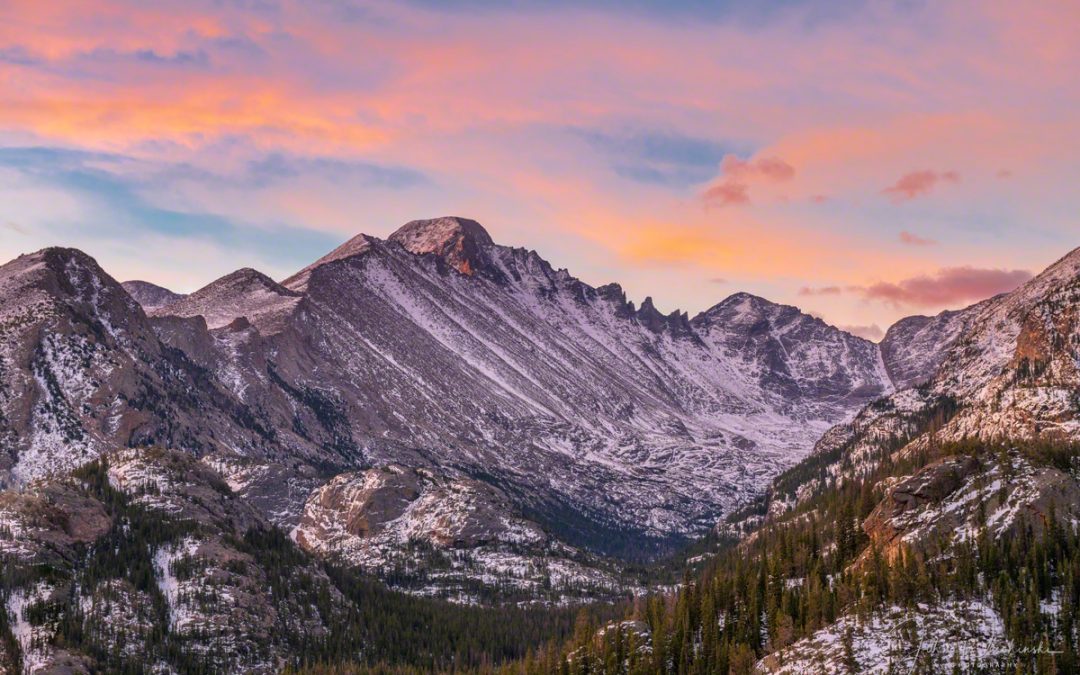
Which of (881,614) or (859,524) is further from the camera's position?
(859,524)

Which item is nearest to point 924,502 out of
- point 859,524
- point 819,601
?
point 859,524

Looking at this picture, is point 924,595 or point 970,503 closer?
point 924,595

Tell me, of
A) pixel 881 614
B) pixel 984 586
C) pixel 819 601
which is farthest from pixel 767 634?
pixel 984 586

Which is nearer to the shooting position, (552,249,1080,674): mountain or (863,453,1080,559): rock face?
(552,249,1080,674): mountain

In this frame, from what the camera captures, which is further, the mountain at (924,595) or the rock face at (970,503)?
the rock face at (970,503)

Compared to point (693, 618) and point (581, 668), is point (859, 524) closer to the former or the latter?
point (693, 618)

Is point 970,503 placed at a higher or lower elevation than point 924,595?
higher

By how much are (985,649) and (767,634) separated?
119ft

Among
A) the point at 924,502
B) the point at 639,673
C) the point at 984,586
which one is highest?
the point at 924,502

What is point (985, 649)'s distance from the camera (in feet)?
488

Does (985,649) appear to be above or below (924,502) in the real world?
below

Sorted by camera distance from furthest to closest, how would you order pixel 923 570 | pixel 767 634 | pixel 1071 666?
1. pixel 767 634
2. pixel 923 570
3. pixel 1071 666

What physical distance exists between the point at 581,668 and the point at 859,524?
52115mm

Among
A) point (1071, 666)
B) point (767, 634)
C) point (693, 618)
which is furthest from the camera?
point (693, 618)
